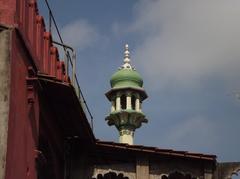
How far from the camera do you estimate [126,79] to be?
49969 mm

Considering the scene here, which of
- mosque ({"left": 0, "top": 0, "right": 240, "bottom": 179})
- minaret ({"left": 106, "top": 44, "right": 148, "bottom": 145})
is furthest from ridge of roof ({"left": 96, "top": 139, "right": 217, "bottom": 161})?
minaret ({"left": 106, "top": 44, "right": 148, "bottom": 145})

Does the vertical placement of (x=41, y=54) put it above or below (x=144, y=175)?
above

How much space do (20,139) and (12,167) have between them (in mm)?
932

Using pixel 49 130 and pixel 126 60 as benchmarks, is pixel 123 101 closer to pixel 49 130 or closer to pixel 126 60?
pixel 126 60

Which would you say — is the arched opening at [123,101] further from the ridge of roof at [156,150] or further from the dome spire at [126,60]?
the ridge of roof at [156,150]

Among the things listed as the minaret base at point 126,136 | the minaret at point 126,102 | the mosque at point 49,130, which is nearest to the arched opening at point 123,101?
the minaret at point 126,102

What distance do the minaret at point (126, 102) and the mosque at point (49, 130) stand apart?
24.9 m

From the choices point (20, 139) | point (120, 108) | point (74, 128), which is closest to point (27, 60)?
point (20, 139)

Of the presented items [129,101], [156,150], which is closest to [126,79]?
[129,101]

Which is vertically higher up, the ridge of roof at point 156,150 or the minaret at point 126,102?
the minaret at point 126,102

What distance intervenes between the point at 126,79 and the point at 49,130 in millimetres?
28836

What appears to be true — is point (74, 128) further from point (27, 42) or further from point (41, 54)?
point (27, 42)

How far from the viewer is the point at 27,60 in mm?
18266

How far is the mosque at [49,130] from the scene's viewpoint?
16.8 m
